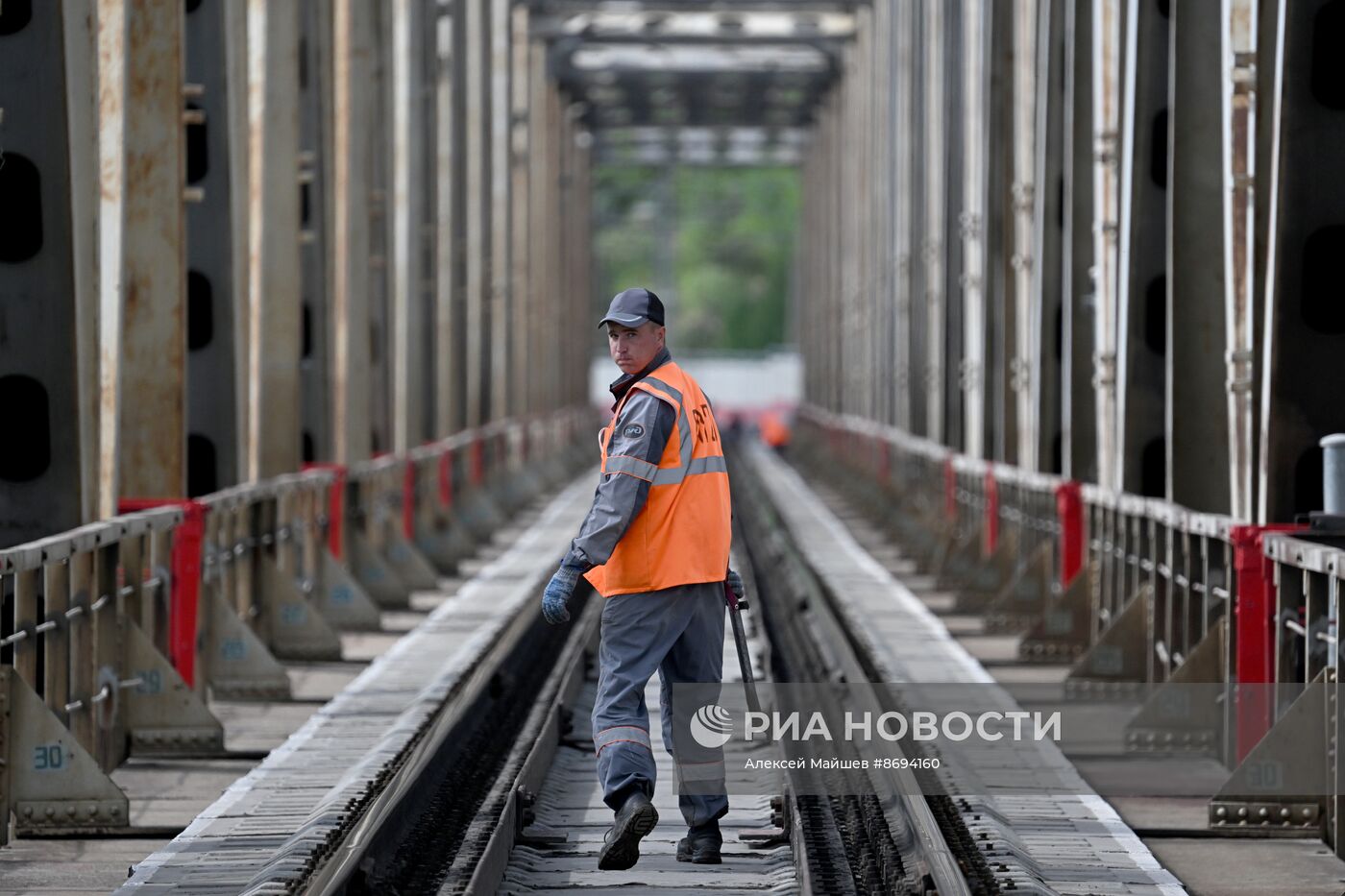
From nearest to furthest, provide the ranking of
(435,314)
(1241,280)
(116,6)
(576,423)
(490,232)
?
1. (1241,280)
2. (116,6)
3. (435,314)
4. (490,232)
5. (576,423)

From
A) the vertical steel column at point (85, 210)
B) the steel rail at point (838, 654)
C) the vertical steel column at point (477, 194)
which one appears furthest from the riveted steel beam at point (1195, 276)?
the vertical steel column at point (477, 194)

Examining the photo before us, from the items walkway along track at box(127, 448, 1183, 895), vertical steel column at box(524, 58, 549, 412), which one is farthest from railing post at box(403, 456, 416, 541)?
vertical steel column at box(524, 58, 549, 412)

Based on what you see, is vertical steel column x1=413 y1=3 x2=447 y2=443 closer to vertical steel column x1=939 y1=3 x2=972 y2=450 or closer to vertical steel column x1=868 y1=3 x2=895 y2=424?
vertical steel column x1=939 y1=3 x2=972 y2=450

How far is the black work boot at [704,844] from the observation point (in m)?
7.40

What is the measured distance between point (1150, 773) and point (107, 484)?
490 centimetres

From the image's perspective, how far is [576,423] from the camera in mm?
56406

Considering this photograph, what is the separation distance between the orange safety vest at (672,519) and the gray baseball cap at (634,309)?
19cm

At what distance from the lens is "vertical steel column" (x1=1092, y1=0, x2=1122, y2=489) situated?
1354cm

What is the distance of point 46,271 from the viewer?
356 inches

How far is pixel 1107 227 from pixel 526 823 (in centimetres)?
699

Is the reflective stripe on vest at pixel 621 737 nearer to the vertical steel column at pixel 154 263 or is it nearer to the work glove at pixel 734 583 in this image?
the work glove at pixel 734 583

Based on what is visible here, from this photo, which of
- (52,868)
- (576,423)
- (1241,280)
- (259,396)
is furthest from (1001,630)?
(576,423)

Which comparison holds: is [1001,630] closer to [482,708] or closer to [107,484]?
[482,708]

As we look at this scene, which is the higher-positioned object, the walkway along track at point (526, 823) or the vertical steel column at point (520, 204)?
the vertical steel column at point (520, 204)
